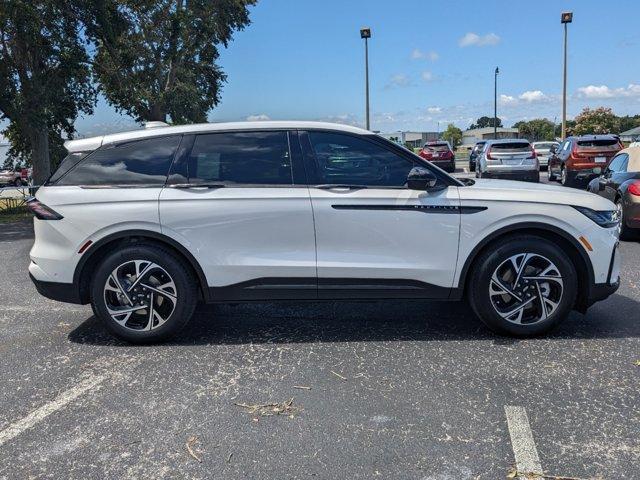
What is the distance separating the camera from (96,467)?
282cm

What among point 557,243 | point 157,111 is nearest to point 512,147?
point 157,111

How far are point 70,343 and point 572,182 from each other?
1660 centimetres

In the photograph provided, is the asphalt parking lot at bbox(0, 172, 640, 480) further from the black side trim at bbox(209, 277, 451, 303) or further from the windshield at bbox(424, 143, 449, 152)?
the windshield at bbox(424, 143, 449, 152)

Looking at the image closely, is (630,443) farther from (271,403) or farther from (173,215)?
(173,215)

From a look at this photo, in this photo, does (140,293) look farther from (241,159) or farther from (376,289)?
(376,289)

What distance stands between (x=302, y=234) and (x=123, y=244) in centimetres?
141

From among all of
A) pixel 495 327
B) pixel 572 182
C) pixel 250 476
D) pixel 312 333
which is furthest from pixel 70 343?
pixel 572 182

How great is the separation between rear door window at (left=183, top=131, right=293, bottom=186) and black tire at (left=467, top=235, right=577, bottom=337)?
5.41 ft

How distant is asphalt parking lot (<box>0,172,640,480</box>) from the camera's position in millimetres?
2842

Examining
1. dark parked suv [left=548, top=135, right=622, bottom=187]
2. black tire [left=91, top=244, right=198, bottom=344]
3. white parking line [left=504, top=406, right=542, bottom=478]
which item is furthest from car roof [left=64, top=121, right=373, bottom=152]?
dark parked suv [left=548, top=135, right=622, bottom=187]

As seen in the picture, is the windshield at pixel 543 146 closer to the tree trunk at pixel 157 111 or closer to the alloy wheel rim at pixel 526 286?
the tree trunk at pixel 157 111

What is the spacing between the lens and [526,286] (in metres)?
4.44

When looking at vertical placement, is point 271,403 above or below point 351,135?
below


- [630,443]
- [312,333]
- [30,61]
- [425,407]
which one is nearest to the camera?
[630,443]
